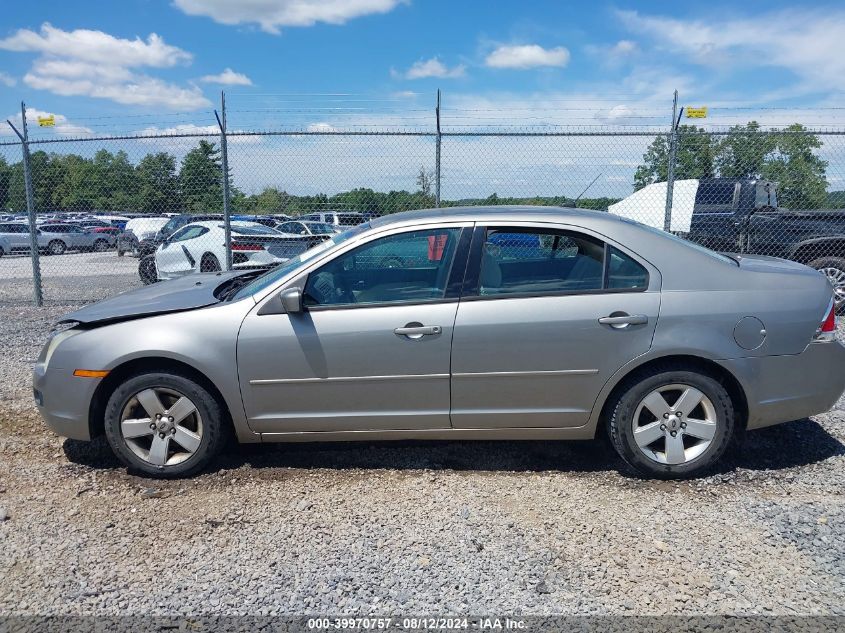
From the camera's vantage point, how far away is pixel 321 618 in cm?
281

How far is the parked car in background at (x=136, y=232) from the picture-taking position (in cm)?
2411

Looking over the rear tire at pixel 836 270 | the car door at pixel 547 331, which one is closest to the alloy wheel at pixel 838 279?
the rear tire at pixel 836 270

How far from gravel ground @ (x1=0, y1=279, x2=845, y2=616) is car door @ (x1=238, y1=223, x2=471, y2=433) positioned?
42 centimetres

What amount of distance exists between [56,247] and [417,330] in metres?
29.3

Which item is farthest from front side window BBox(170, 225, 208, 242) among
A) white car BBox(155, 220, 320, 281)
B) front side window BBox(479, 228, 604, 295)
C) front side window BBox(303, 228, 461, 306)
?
front side window BBox(479, 228, 604, 295)

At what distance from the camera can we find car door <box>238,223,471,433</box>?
3914 millimetres

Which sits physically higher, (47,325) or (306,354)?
(306,354)

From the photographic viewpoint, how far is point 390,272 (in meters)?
4.26

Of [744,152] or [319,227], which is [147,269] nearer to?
[319,227]

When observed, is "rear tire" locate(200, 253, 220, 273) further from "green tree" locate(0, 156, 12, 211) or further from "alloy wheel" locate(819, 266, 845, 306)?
"alloy wheel" locate(819, 266, 845, 306)

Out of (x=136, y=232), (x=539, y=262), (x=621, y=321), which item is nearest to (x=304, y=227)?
(x=539, y=262)

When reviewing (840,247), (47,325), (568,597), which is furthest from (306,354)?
(840,247)

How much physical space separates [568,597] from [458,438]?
133 cm

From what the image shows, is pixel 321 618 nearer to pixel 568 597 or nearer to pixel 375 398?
pixel 568 597
